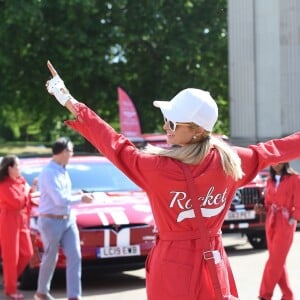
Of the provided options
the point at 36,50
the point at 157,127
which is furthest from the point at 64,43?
the point at 157,127

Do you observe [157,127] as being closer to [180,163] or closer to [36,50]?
[36,50]

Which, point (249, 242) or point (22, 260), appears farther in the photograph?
point (249, 242)

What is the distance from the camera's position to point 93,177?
10.2m

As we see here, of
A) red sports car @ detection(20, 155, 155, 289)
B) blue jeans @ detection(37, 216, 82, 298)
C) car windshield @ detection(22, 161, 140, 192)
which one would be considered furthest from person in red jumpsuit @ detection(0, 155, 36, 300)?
car windshield @ detection(22, 161, 140, 192)

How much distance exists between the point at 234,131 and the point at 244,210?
1070cm

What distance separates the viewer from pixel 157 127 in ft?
97.6

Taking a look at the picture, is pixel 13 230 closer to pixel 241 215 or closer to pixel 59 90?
pixel 241 215

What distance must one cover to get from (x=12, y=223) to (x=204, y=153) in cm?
546

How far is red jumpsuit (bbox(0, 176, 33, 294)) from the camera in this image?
851 cm

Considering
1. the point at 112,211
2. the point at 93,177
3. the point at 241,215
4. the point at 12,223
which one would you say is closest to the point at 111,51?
the point at 241,215

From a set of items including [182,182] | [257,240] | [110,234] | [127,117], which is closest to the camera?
[182,182]

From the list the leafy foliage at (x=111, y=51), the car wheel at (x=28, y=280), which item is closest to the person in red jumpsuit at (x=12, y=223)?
the car wheel at (x=28, y=280)

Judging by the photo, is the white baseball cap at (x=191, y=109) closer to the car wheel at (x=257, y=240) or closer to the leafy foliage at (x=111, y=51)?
the car wheel at (x=257, y=240)

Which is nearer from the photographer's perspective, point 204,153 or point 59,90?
point 204,153
